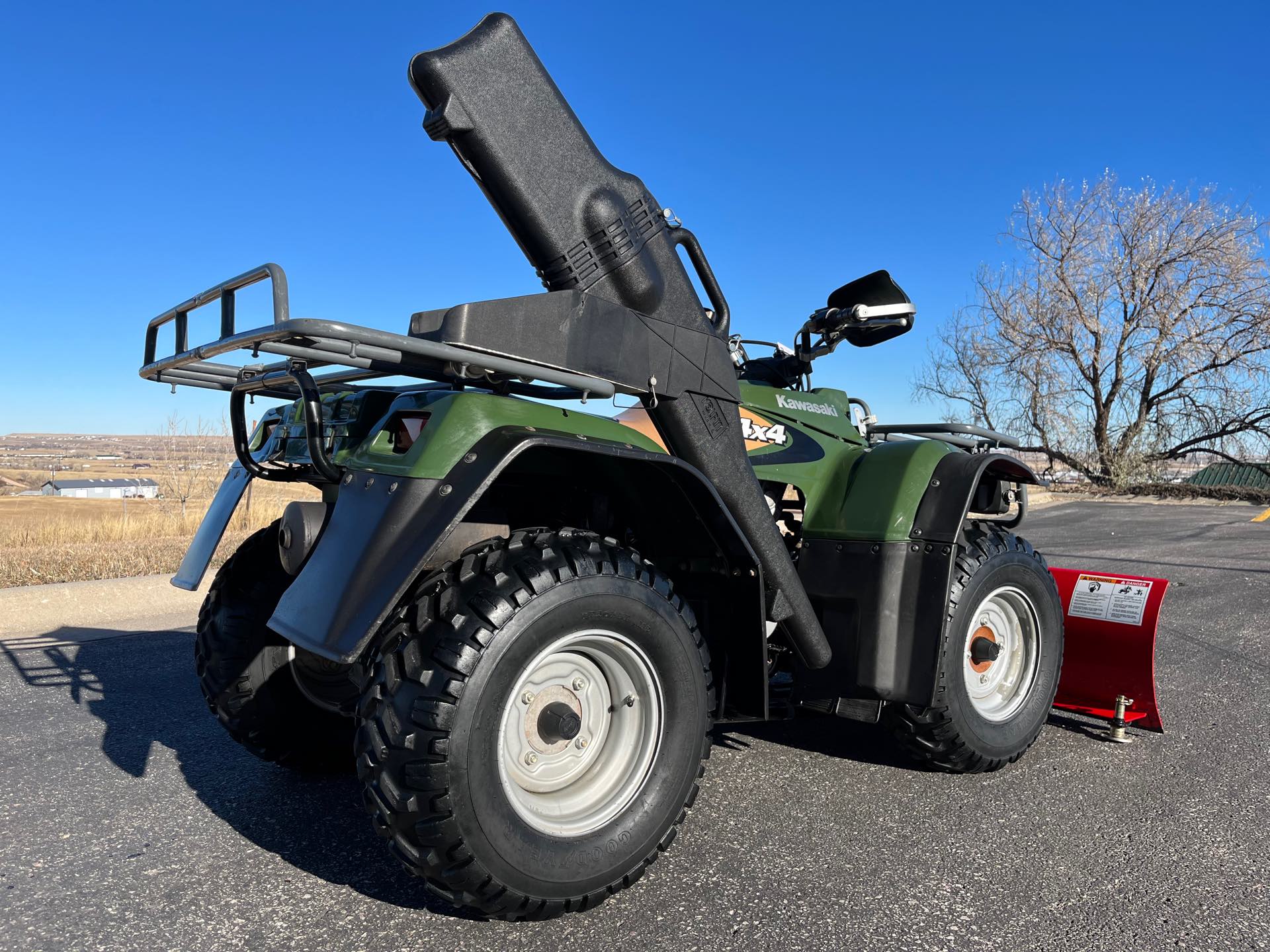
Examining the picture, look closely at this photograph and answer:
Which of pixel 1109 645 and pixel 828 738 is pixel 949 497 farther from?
pixel 1109 645

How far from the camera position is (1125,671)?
168 inches

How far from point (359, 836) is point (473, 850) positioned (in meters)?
1.02

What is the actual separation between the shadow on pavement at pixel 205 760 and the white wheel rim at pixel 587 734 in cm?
41

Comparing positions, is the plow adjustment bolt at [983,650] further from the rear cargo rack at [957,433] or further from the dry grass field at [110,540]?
the dry grass field at [110,540]

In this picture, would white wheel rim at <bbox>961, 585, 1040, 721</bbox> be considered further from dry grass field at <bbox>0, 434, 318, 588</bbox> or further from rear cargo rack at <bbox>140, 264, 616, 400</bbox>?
dry grass field at <bbox>0, 434, 318, 588</bbox>

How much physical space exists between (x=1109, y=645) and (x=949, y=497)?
1.50 metres

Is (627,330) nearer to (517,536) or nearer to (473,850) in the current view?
(517,536)

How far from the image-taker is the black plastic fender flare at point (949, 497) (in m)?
3.45

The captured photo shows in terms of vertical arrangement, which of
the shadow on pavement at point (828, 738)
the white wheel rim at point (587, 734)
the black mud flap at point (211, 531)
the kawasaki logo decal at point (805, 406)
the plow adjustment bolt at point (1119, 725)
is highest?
the kawasaki logo decal at point (805, 406)

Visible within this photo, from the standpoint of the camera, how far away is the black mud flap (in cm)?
314

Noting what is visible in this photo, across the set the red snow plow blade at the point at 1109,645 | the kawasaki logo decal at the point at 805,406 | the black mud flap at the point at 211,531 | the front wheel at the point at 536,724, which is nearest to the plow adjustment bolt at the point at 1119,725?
the red snow plow blade at the point at 1109,645

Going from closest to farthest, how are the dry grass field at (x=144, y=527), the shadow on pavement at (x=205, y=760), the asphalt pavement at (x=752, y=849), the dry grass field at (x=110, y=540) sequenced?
the asphalt pavement at (x=752, y=849), the shadow on pavement at (x=205, y=760), the dry grass field at (x=110, y=540), the dry grass field at (x=144, y=527)

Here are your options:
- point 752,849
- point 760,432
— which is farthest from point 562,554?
point 760,432

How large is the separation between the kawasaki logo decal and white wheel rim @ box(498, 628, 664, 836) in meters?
1.49
